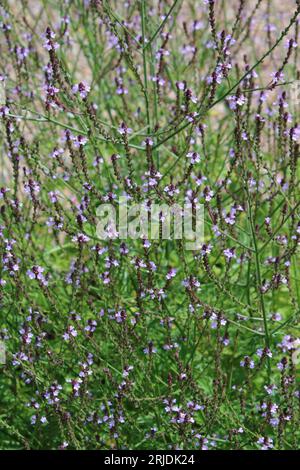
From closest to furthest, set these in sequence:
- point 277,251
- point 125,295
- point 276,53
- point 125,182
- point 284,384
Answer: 1. point 284,384
2. point 125,182
3. point 125,295
4. point 277,251
5. point 276,53

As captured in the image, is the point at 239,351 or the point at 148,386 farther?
the point at 239,351

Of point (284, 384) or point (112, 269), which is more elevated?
point (112, 269)

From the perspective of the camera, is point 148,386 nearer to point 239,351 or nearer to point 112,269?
point 112,269

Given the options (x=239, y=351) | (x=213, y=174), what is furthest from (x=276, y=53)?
(x=239, y=351)

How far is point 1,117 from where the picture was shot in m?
2.99

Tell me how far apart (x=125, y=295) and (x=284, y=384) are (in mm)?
1169

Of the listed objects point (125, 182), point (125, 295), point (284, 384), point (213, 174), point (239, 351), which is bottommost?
point (284, 384)

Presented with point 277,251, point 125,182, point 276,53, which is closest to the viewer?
point 125,182

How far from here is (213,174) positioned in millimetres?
4719

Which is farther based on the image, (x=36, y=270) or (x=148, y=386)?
(x=148, y=386)

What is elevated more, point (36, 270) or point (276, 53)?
point (276, 53)
